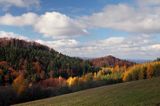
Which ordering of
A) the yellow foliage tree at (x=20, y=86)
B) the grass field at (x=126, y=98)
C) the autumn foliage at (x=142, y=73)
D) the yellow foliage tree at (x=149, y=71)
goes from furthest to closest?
the autumn foliage at (x=142, y=73), the yellow foliage tree at (x=149, y=71), the yellow foliage tree at (x=20, y=86), the grass field at (x=126, y=98)

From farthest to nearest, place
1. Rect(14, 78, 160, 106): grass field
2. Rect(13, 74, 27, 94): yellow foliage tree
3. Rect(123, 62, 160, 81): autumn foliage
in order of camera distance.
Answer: Rect(123, 62, 160, 81): autumn foliage < Rect(13, 74, 27, 94): yellow foliage tree < Rect(14, 78, 160, 106): grass field

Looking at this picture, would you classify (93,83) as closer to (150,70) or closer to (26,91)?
(26,91)

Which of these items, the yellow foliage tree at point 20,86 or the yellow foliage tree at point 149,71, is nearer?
the yellow foliage tree at point 20,86

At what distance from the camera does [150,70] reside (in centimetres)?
15888

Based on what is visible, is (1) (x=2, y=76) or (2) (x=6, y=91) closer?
(2) (x=6, y=91)

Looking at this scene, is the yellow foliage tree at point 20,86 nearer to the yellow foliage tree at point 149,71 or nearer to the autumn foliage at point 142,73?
the autumn foliage at point 142,73

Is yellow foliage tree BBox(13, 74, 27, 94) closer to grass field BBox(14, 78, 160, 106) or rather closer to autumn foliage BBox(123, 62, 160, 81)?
autumn foliage BBox(123, 62, 160, 81)

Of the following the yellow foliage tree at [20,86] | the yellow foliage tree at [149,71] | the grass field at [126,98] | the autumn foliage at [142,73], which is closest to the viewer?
the grass field at [126,98]

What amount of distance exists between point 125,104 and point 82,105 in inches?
311

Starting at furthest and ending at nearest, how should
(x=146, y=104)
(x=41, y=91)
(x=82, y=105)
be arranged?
(x=41, y=91) < (x=82, y=105) < (x=146, y=104)

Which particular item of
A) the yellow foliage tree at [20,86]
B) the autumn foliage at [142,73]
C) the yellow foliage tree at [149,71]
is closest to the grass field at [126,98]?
the yellow foliage tree at [20,86]

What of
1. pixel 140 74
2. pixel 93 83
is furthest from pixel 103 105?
pixel 140 74

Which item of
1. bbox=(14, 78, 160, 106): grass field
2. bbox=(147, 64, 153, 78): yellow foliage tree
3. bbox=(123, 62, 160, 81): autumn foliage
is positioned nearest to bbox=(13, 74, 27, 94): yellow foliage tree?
bbox=(123, 62, 160, 81): autumn foliage

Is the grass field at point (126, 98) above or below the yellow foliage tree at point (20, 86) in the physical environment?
above
